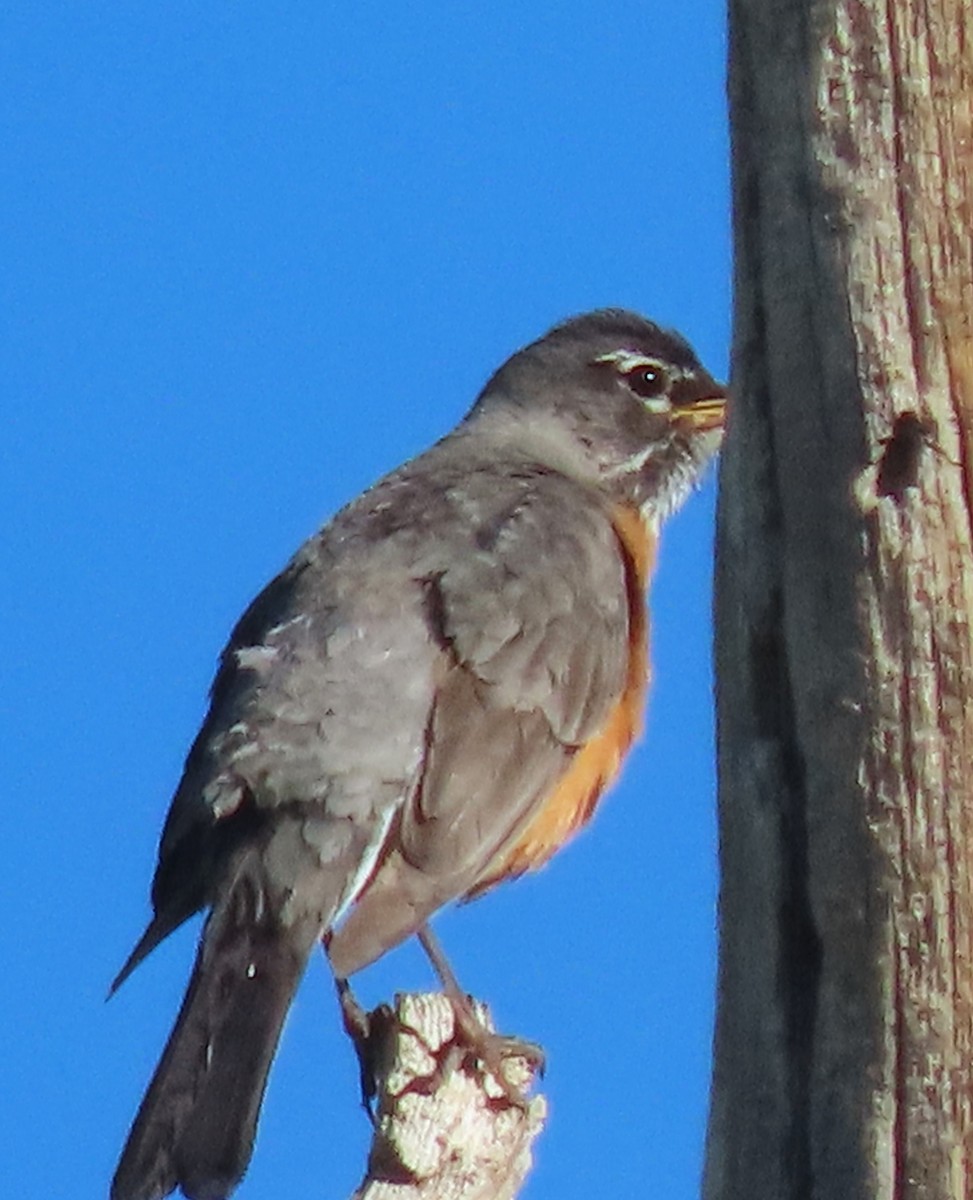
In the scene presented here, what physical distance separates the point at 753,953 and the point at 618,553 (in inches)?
140

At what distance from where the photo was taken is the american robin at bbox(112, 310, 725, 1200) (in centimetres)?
498

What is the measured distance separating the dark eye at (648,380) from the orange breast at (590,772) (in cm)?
110

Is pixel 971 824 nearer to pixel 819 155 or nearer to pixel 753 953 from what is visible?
pixel 753 953

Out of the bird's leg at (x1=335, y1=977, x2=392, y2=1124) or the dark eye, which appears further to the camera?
the dark eye

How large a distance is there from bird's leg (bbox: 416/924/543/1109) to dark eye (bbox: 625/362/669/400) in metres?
2.97

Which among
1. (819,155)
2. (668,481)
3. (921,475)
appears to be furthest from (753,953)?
(668,481)

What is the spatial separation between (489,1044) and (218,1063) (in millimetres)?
614

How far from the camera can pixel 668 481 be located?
784 centimetres

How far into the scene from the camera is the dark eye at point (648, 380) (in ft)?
26.2

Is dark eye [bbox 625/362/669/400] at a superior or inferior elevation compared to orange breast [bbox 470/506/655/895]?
superior

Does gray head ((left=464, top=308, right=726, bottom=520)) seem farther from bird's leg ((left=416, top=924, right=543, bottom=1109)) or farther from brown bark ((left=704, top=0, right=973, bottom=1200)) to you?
brown bark ((left=704, top=0, right=973, bottom=1200))

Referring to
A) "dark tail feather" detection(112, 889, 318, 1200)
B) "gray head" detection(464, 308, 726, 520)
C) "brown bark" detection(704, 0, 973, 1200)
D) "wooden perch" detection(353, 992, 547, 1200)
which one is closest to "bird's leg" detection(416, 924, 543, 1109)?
"wooden perch" detection(353, 992, 547, 1200)

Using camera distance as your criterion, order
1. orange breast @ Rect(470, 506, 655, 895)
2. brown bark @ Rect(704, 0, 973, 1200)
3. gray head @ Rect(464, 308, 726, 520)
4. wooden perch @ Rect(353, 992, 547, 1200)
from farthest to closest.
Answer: gray head @ Rect(464, 308, 726, 520), orange breast @ Rect(470, 506, 655, 895), wooden perch @ Rect(353, 992, 547, 1200), brown bark @ Rect(704, 0, 973, 1200)

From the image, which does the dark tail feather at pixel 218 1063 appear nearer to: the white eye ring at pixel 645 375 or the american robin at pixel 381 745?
the american robin at pixel 381 745
